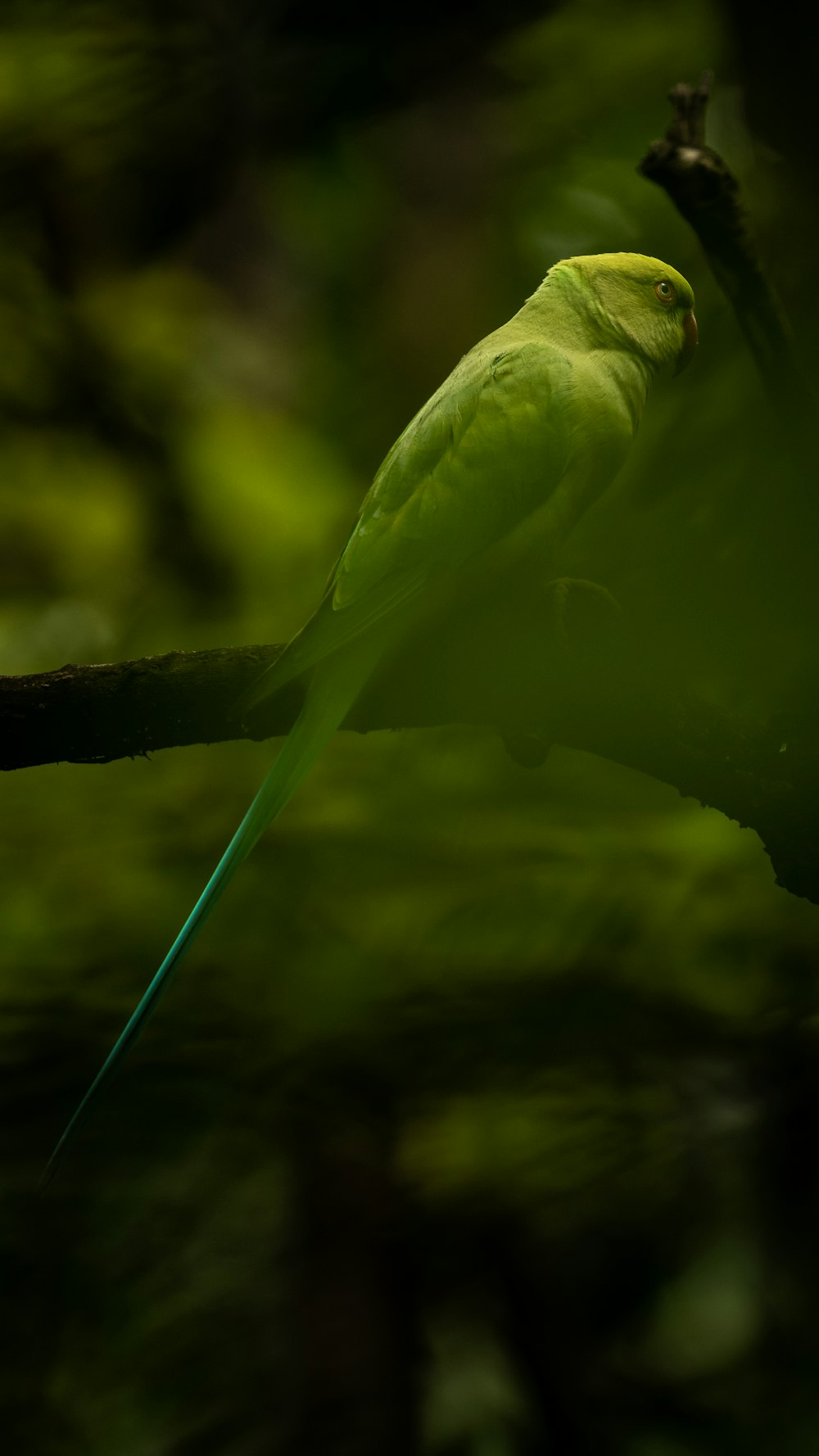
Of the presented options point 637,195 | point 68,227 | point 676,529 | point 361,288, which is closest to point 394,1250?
point 676,529

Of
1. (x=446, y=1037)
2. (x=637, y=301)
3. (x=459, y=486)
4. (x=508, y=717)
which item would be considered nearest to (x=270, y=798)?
(x=508, y=717)

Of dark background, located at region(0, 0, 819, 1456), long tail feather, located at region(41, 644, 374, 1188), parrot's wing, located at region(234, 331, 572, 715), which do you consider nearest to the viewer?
long tail feather, located at region(41, 644, 374, 1188)

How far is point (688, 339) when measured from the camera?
1317 mm

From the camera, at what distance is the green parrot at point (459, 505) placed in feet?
3.21

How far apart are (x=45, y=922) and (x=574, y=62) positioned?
1.69 m

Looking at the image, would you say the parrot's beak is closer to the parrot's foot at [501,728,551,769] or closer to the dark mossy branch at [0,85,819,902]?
the dark mossy branch at [0,85,819,902]

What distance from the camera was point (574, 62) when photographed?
1779mm

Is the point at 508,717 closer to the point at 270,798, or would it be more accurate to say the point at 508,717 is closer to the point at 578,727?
the point at 578,727

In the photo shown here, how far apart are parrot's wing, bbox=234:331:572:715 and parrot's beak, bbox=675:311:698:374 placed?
28cm

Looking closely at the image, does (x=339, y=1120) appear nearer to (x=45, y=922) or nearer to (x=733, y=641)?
(x=45, y=922)

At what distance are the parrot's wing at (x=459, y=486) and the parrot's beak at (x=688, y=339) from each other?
283mm

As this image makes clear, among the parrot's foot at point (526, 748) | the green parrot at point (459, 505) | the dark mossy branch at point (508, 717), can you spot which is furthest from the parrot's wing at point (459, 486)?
the parrot's foot at point (526, 748)

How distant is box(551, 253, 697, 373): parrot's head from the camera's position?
49.5 inches

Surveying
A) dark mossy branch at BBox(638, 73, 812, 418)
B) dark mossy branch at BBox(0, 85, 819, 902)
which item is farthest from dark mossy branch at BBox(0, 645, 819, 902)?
dark mossy branch at BBox(638, 73, 812, 418)
